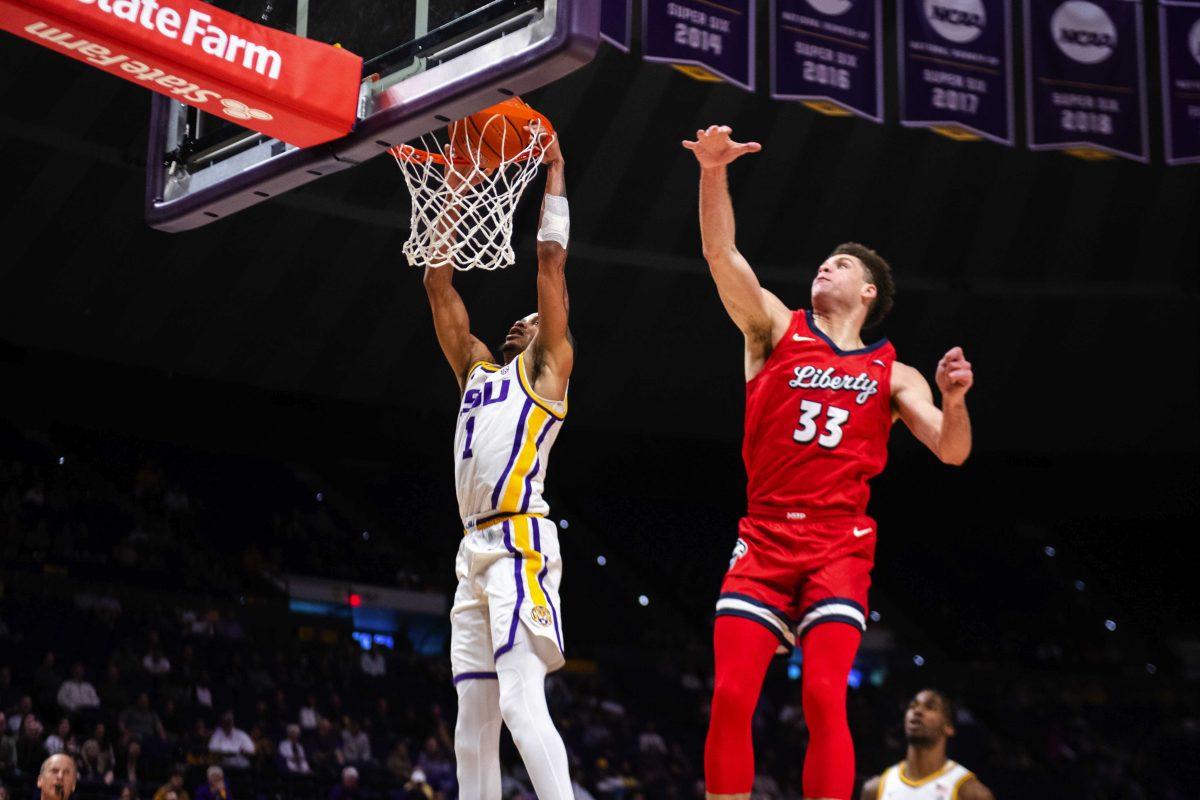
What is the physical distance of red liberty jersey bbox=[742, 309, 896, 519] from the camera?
5422 mm

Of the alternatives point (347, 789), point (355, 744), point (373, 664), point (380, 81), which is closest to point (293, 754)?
point (355, 744)

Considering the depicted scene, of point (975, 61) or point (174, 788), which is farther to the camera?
point (975, 61)

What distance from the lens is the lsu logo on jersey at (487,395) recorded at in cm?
645

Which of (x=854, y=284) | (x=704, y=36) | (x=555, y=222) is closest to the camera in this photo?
(x=854, y=284)

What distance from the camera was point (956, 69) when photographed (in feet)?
42.0

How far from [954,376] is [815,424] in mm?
590

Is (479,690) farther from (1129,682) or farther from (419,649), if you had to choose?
(1129,682)

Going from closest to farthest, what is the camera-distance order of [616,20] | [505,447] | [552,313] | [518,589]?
[518,589]
[505,447]
[552,313]
[616,20]

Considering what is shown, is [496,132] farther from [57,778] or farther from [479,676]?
[57,778]

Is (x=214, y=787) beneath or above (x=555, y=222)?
beneath

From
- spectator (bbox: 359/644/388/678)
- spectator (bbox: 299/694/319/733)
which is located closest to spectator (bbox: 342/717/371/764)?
spectator (bbox: 299/694/319/733)

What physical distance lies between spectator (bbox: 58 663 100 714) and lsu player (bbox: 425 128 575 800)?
10.4 meters

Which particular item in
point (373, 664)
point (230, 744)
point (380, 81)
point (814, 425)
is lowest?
point (373, 664)

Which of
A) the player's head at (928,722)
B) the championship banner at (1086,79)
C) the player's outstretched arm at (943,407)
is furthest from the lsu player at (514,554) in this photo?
the championship banner at (1086,79)
